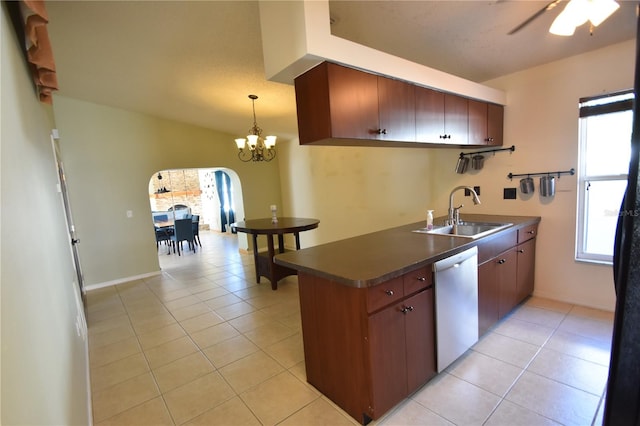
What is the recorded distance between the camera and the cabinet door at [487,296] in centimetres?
229

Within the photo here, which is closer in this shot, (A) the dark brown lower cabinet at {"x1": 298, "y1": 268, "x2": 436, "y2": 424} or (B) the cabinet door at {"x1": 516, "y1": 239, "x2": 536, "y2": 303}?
(A) the dark brown lower cabinet at {"x1": 298, "y1": 268, "x2": 436, "y2": 424}

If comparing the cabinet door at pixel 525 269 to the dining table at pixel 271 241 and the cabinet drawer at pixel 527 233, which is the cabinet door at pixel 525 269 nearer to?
the cabinet drawer at pixel 527 233

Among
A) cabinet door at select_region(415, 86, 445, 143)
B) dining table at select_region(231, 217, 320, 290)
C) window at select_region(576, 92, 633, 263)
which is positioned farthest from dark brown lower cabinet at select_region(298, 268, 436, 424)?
window at select_region(576, 92, 633, 263)

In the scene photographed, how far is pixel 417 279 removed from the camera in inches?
68.3

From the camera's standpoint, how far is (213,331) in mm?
2877

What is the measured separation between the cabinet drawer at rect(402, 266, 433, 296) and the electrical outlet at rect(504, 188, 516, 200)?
2.04 m

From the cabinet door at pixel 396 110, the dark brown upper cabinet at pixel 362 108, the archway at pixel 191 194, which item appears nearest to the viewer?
the dark brown upper cabinet at pixel 362 108

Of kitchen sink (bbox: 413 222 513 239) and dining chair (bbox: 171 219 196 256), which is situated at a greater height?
kitchen sink (bbox: 413 222 513 239)

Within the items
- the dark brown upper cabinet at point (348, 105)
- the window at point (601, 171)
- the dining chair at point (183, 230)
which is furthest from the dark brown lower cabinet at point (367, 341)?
the dining chair at point (183, 230)

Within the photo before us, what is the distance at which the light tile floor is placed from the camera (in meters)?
1.73

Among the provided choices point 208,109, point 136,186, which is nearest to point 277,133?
point 208,109

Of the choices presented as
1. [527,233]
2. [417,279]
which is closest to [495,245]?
[527,233]

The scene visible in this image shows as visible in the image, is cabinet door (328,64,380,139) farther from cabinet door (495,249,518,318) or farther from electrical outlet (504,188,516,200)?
electrical outlet (504,188,516,200)

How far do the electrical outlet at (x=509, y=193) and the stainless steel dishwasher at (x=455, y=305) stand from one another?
4.89ft
